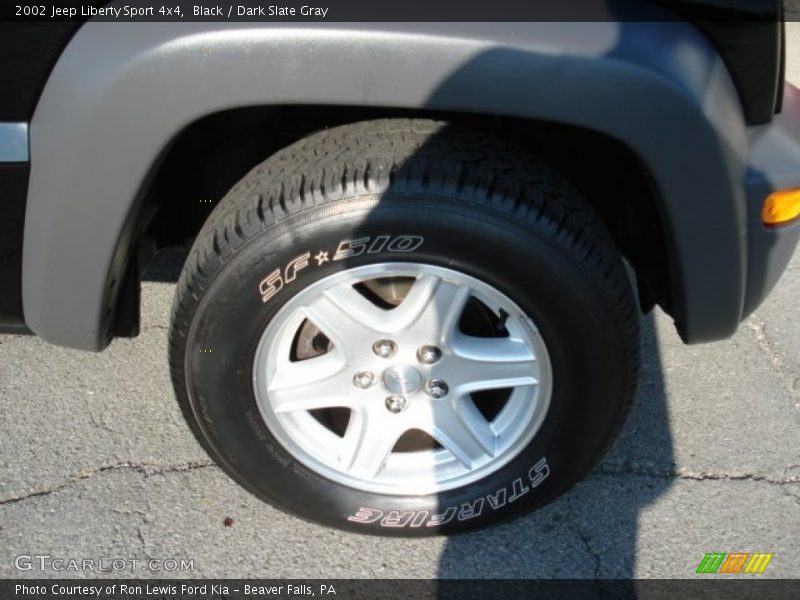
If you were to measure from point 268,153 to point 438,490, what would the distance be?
99cm

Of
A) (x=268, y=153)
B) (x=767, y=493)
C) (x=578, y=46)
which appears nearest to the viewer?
(x=578, y=46)

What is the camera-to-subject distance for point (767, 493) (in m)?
2.45

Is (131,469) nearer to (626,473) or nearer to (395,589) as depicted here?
(395,589)

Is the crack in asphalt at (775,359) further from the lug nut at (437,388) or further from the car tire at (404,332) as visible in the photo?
the lug nut at (437,388)

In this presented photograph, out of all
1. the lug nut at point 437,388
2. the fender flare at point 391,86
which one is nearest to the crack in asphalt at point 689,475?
the lug nut at point 437,388

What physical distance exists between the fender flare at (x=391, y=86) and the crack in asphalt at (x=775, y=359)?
49.4 inches

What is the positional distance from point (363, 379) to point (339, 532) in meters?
0.47

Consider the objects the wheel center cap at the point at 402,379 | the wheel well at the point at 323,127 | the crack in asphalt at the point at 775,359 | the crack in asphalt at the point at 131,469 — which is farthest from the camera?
the crack in asphalt at the point at 775,359

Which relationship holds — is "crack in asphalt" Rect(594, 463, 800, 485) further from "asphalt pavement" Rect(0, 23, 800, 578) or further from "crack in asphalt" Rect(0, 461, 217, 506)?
"crack in asphalt" Rect(0, 461, 217, 506)

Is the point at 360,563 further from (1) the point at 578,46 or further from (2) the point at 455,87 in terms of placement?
(1) the point at 578,46

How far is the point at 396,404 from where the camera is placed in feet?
7.14

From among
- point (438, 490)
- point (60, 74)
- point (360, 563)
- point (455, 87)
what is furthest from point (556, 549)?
point (60, 74)

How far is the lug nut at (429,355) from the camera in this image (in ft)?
6.84

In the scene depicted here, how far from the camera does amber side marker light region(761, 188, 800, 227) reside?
74.3 inches
